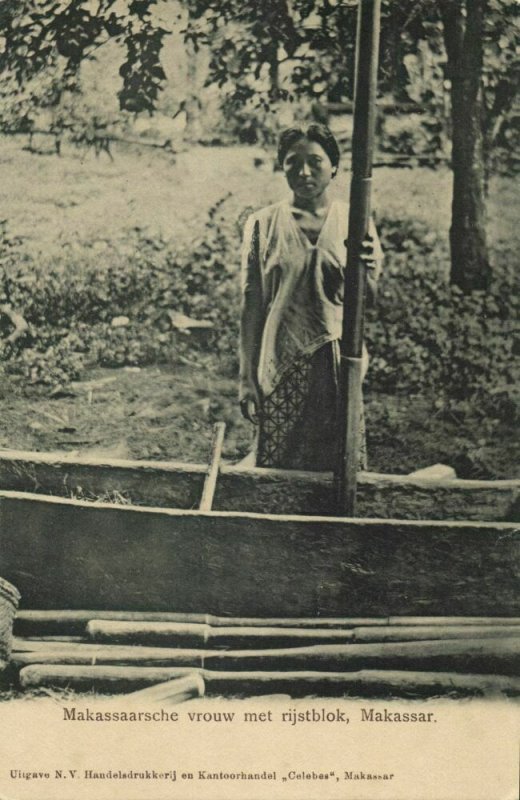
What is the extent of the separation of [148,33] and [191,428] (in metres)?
1.44

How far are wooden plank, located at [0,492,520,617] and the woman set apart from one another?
0.40 meters

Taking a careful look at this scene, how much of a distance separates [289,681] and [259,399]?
99cm

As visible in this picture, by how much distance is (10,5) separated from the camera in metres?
2.75

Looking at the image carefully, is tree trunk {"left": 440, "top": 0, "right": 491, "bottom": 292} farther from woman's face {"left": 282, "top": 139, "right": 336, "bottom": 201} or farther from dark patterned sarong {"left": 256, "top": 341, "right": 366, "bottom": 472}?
dark patterned sarong {"left": 256, "top": 341, "right": 366, "bottom": 472}

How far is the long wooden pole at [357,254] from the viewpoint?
2.42 m

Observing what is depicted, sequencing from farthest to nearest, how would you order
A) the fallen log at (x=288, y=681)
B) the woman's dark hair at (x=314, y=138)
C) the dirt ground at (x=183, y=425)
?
1. the dirt ground at (x=183, y=425)
2. the woman's dark hair at (x=314, y=138)
3. the fallen log at (x=288, y=681)

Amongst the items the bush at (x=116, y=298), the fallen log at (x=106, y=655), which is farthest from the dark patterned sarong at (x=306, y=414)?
the fallen log at (x=106, y=655)

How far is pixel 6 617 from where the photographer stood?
2.47 m

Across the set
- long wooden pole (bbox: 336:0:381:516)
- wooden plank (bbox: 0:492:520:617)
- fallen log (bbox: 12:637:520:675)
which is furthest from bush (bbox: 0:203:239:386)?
fallen log (bbox: 12:637:520:675)

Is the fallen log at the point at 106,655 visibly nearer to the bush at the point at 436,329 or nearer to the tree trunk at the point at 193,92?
the bush at the point at 436,329

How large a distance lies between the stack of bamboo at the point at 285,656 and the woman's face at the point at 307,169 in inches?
58.9

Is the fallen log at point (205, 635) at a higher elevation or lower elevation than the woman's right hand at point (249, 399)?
lower

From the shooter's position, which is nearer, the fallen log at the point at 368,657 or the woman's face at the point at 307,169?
the fallen log at the point at 368,657

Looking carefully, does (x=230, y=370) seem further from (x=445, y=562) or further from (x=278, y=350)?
(x=445, y=562)
